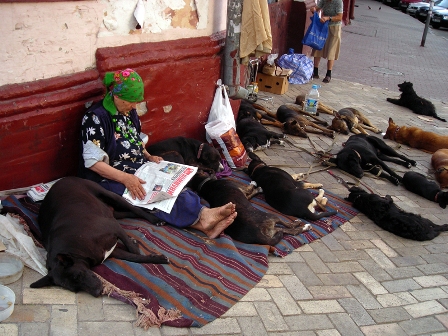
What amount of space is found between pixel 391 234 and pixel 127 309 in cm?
292

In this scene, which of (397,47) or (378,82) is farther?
(397,47)

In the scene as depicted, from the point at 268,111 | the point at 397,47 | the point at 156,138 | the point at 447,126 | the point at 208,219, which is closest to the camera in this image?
the point at 208,219

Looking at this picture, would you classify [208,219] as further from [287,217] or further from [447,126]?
[447,126]

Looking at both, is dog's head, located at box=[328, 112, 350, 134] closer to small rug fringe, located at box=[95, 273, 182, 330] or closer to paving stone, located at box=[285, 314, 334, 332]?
paving stone, located at box=[285, 314, 334, 332]

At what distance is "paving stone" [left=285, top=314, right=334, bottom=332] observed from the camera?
3.38 metres

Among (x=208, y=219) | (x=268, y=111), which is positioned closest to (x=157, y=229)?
(x=208, y=219)

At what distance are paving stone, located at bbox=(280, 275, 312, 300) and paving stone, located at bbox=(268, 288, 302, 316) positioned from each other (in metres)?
0.05

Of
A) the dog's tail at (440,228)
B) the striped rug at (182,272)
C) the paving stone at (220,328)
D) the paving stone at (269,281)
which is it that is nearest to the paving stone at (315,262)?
the striped rug at (182,272)

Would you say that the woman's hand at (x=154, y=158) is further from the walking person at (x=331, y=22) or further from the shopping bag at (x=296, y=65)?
the walking person at (x=331, y=22)

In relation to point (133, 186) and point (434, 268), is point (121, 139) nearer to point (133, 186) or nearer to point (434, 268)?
point (133, 186)

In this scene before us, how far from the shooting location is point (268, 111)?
7.99 meters

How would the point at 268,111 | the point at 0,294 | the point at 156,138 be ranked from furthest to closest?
1. the point at 268,111
2. the point at 156,138
3. the point at 0,294

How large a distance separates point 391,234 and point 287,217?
1.10 m

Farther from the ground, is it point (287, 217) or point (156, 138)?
point (156, 138)
